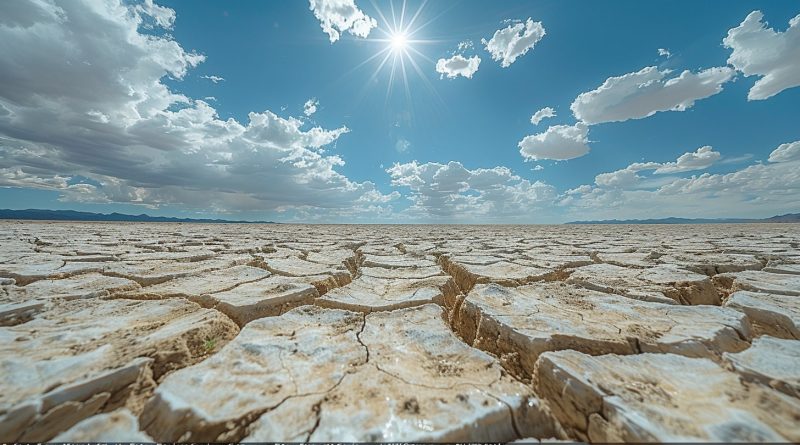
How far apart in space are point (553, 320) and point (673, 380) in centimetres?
42

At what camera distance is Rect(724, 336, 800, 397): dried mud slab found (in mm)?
691

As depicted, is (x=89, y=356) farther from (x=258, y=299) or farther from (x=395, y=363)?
(x=395, y=363)

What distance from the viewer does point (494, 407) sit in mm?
657

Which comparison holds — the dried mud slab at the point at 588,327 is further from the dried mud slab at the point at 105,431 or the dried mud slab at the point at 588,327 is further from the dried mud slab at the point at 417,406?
the dried mud slab at the point at 105,431

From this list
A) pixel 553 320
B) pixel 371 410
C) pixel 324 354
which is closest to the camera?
pixel 371 410

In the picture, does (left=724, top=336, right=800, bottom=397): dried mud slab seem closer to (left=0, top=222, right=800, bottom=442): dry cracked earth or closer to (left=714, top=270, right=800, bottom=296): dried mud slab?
(left=0, top=222, right=800, bottom=442): dry cracked earth

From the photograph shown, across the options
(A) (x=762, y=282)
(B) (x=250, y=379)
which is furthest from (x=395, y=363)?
(A) (x=762, y=282)

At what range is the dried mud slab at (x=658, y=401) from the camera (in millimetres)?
557

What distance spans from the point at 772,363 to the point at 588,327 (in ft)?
1.39

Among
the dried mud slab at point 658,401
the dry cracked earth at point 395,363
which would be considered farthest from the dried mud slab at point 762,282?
→ the dried mud slab at point 658,401

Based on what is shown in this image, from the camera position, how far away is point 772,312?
45.4 inches

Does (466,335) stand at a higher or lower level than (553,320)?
lower

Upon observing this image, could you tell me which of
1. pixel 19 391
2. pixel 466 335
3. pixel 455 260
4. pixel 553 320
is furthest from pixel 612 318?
pixel 19 391

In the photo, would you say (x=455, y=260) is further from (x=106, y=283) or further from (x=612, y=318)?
(x=106, y=283)
